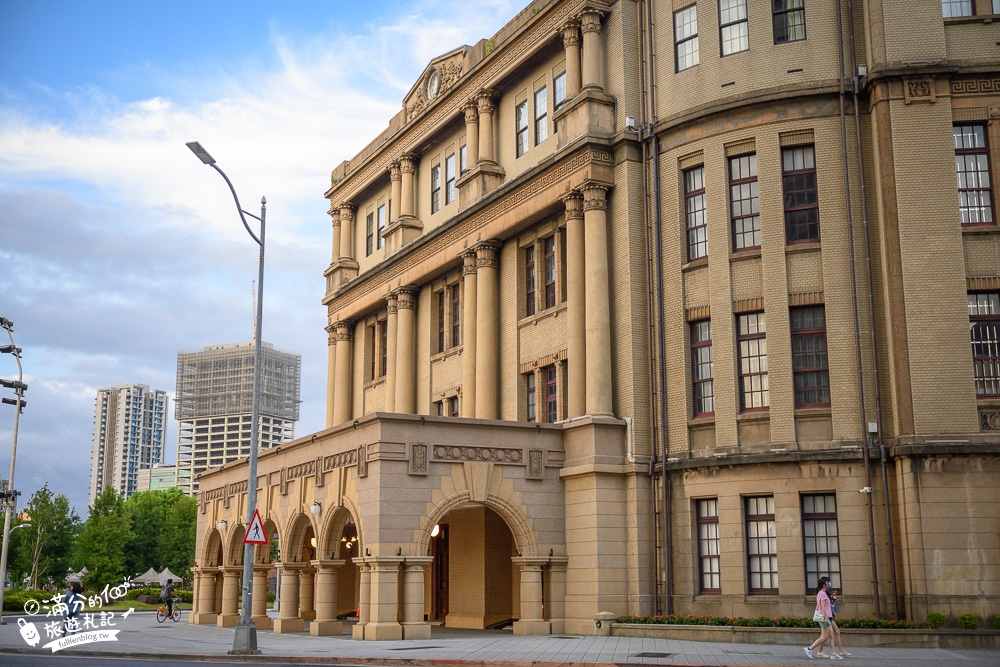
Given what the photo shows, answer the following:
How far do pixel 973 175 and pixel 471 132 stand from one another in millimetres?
18921

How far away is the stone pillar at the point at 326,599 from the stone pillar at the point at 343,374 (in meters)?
18.0

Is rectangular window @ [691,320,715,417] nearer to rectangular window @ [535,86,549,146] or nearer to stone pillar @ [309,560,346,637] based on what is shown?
rectangular window @ [535,86,549,146]

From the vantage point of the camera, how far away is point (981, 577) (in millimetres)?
25906

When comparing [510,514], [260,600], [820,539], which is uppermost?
A: [510,514]

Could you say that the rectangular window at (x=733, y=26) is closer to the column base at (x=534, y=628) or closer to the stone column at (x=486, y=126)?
the stone column at (x=486, y=126)

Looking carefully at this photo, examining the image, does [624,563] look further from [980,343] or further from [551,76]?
[551,76]

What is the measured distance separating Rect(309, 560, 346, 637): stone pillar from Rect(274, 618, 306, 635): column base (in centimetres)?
319

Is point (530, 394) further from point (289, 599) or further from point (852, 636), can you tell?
point (852, 636)

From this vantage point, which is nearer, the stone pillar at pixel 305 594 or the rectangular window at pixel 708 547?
the rectangular window at pixel 708 547

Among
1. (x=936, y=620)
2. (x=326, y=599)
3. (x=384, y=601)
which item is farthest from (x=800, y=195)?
(x=326, y=599)

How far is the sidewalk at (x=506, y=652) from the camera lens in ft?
71.5

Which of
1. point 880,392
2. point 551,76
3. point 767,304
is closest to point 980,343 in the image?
point 880,392

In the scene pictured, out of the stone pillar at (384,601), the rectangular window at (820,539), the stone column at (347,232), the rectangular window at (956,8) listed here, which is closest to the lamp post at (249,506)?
the stone pillar at (384,601)

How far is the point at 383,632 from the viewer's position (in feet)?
93.5
